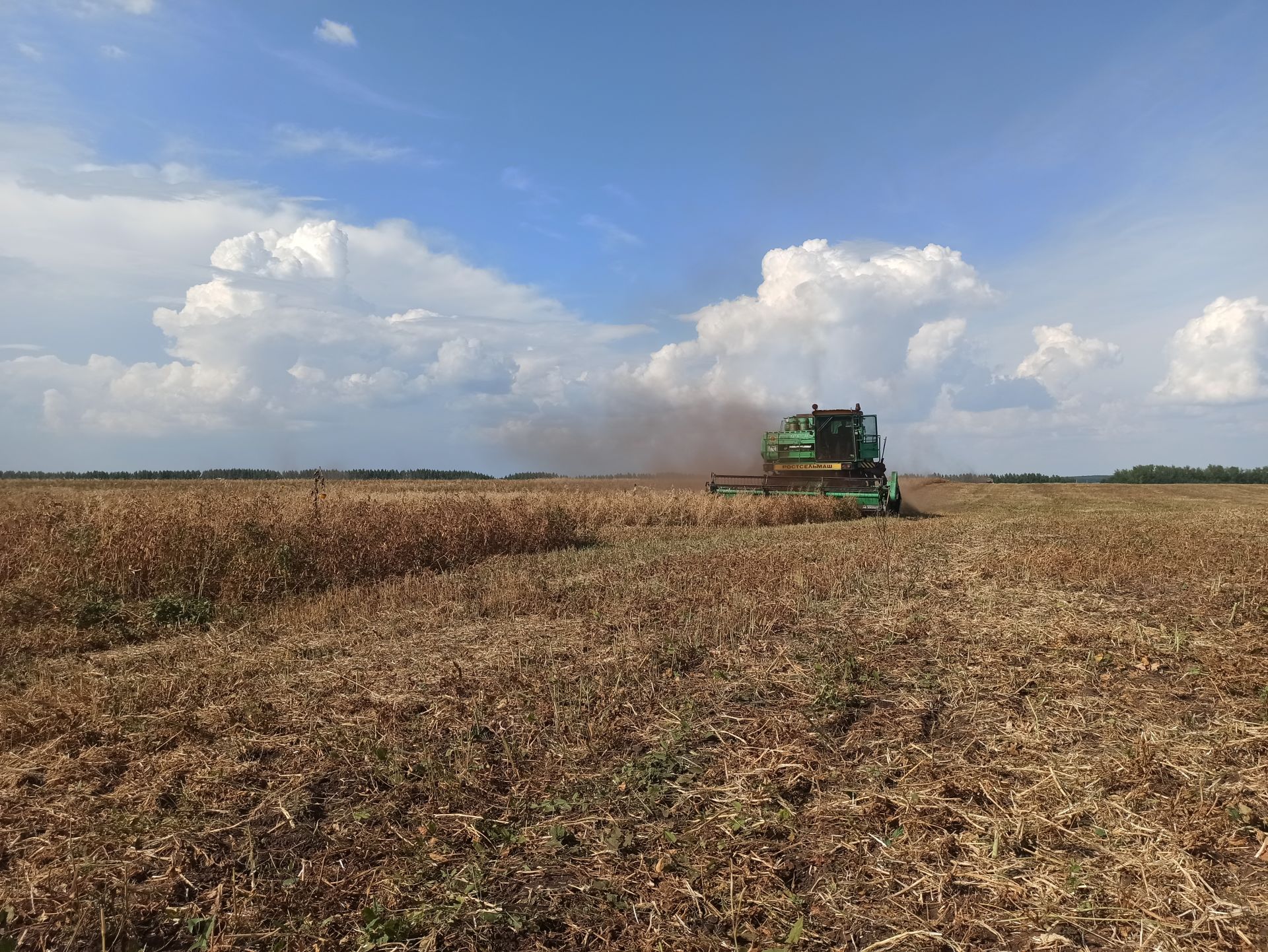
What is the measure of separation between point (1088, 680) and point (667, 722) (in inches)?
119

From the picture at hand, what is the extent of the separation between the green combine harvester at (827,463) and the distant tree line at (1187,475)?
45661 mm

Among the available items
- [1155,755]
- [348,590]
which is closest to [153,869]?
[1155,755]

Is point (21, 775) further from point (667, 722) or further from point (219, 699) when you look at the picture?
point (667, 722)

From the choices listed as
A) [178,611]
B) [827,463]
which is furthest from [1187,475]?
[178,611]

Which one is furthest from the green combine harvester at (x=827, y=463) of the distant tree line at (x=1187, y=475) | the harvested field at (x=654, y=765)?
the distant tree line at (x=1187, y=475)

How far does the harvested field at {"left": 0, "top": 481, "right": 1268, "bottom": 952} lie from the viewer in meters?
2.91

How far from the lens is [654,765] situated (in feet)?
13.5

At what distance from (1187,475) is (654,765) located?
7818 cm

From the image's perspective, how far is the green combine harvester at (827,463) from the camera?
20.8m

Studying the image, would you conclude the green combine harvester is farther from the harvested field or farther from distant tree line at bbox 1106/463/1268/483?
distant tree line at bbox 1106/463/1268/483

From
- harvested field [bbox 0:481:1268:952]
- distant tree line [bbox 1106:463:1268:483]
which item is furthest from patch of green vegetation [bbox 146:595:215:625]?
distant tree line [bbox 1106:463:1268:483]

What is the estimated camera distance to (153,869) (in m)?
3.32

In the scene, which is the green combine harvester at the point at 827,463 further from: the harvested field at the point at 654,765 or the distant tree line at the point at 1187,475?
the distant tree line at the point at 1187,475

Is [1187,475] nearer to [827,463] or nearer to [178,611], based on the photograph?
[827,463]
